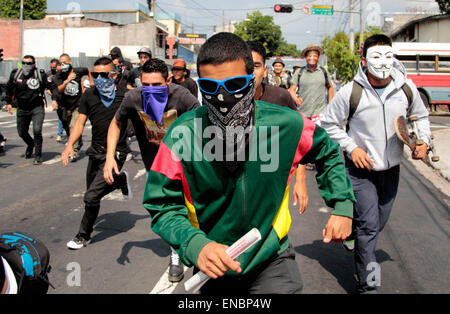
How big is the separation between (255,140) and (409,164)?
31.1 feet

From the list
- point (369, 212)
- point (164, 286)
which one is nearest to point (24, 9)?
point (164, 286)

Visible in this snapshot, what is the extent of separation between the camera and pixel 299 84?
8.64m

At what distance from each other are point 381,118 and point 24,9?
63.5 metres

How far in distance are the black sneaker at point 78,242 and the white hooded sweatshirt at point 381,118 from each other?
287 centimetres

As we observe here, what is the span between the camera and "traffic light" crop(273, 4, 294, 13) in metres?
28.9

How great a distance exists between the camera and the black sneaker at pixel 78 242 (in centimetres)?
494

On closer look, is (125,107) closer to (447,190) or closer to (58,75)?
(447,190)

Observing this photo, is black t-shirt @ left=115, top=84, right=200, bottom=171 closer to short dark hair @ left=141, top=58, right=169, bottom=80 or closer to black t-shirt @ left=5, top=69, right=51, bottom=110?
short dark hair @ left=141, top=58, right=169, bottom=80

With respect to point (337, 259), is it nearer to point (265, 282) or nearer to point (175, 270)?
point (175, 270)

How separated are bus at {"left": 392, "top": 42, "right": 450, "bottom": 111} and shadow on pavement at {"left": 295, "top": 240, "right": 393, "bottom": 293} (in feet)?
61.1

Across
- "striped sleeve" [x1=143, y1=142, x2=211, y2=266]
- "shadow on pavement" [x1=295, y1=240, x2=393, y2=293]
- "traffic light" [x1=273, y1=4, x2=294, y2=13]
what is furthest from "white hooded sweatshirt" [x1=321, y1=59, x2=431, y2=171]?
"traffic light" [x1=273, y1=4, x2=294, y2=13]

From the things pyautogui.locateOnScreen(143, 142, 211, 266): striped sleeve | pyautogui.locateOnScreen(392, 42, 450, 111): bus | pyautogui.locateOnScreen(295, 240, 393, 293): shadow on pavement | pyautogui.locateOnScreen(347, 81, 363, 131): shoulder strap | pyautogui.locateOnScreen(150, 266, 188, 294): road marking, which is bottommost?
pyautogui.locateOnScreen(150, 266, 188, 294): road marking
